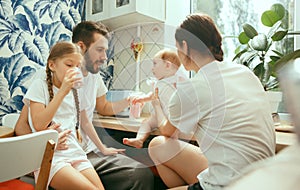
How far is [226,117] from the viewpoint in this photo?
0.97m

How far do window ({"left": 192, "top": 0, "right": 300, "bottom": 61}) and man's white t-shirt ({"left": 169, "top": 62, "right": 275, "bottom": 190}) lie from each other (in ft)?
3.15

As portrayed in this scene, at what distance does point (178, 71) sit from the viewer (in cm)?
123

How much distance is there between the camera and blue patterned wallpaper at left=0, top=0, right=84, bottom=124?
2.09 meters

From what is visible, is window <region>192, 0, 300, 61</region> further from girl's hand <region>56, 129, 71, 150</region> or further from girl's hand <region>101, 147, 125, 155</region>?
girl's hand <region>56, 129, 71, 150</region>

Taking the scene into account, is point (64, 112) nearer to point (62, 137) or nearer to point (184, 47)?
point (62, 137)

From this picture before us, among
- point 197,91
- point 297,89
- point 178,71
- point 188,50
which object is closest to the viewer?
point 297,89

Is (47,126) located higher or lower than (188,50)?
lower

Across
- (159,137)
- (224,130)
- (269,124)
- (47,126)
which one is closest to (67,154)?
(47,126)

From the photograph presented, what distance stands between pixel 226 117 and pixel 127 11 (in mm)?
1371

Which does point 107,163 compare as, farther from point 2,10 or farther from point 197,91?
point 2,10

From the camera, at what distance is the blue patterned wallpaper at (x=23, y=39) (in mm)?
2088

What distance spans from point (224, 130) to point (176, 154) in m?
0.37

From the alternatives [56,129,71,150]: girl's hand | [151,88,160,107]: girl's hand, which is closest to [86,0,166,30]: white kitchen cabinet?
[151,88,160,107]: girl's hand

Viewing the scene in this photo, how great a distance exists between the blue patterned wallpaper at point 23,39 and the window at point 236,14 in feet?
3.74
